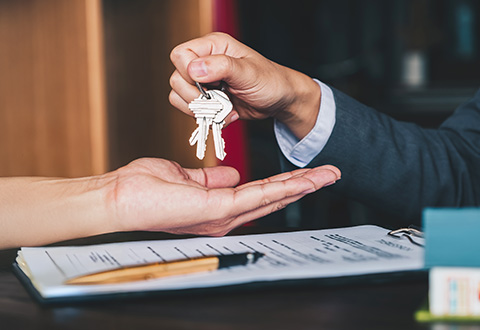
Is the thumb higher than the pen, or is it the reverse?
the thumb

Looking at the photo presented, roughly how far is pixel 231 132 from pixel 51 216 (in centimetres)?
156

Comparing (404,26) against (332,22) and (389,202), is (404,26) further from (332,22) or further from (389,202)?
(389,202)

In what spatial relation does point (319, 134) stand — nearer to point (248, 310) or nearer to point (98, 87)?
point (248, 310)

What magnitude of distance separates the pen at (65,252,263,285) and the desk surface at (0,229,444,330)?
27mm

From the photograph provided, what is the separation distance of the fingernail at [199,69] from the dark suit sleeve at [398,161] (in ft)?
1.14

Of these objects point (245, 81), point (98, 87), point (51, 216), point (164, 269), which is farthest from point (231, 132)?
point (164, 269)

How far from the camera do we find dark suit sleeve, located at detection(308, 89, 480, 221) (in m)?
1.10

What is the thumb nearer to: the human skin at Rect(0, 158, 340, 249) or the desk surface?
the human skin at Rect(0, 158, 340, 249)

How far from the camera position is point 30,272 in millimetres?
623

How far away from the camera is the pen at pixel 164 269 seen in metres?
0.55

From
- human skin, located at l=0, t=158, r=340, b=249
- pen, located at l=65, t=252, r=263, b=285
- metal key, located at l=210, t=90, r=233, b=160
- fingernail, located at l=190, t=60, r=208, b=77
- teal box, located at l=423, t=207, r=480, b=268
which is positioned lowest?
pen, located at l=65, t=252, r=263, b=285

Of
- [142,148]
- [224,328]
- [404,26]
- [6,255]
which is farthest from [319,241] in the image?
[404,26]

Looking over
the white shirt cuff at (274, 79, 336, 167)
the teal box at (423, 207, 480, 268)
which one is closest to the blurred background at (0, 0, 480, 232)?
the white shirt cuff at (274, 79, 336, 167)

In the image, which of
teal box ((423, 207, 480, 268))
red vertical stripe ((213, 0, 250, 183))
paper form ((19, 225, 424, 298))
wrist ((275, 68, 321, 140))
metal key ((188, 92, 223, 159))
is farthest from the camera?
red vertical stripe ((213, 0, 250, 183))
